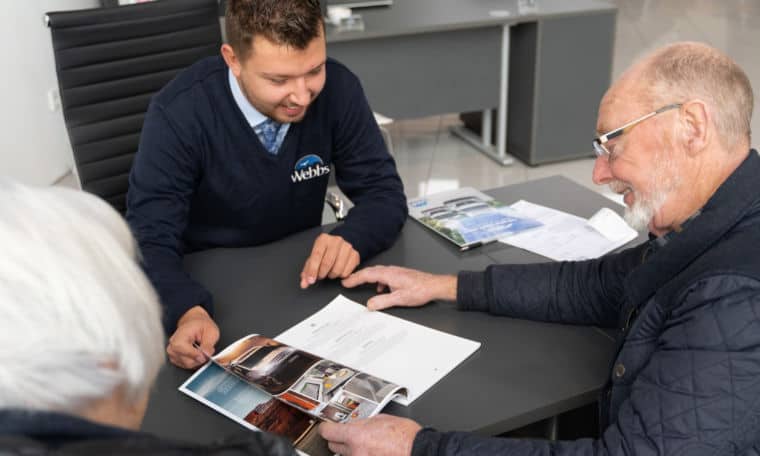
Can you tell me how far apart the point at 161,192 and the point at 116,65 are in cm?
74

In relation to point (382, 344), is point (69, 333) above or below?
above

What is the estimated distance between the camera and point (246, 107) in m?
1.78

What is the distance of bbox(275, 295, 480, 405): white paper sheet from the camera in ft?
4.36

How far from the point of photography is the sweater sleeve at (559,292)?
57.8 inches

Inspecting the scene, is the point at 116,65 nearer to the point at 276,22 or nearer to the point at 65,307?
the point at 276,22

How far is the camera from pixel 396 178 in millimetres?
1979

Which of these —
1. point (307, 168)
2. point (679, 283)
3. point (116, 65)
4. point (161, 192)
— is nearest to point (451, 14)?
point (116, 65)

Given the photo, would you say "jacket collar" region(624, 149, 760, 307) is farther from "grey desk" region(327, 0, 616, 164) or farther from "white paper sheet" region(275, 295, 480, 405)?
"grey desk" region(327, 0, 616, 164)

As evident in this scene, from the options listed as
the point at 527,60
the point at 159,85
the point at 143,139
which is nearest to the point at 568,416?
the point at 143,139

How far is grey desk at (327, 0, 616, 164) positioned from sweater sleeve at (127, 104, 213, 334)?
2.08 meters

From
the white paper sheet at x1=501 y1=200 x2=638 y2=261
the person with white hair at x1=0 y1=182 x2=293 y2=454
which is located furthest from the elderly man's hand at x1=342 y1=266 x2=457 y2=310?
the person with white hair at x1=0 y1=182 x2=293 y2=454

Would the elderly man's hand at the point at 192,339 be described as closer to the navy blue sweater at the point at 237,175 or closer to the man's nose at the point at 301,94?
the navy blue sweater at the point at 237,175

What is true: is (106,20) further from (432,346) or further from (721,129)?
(721,129)

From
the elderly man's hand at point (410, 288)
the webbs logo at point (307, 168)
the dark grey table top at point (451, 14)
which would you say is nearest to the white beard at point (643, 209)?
the elderly man's hand at point (410, 288)
